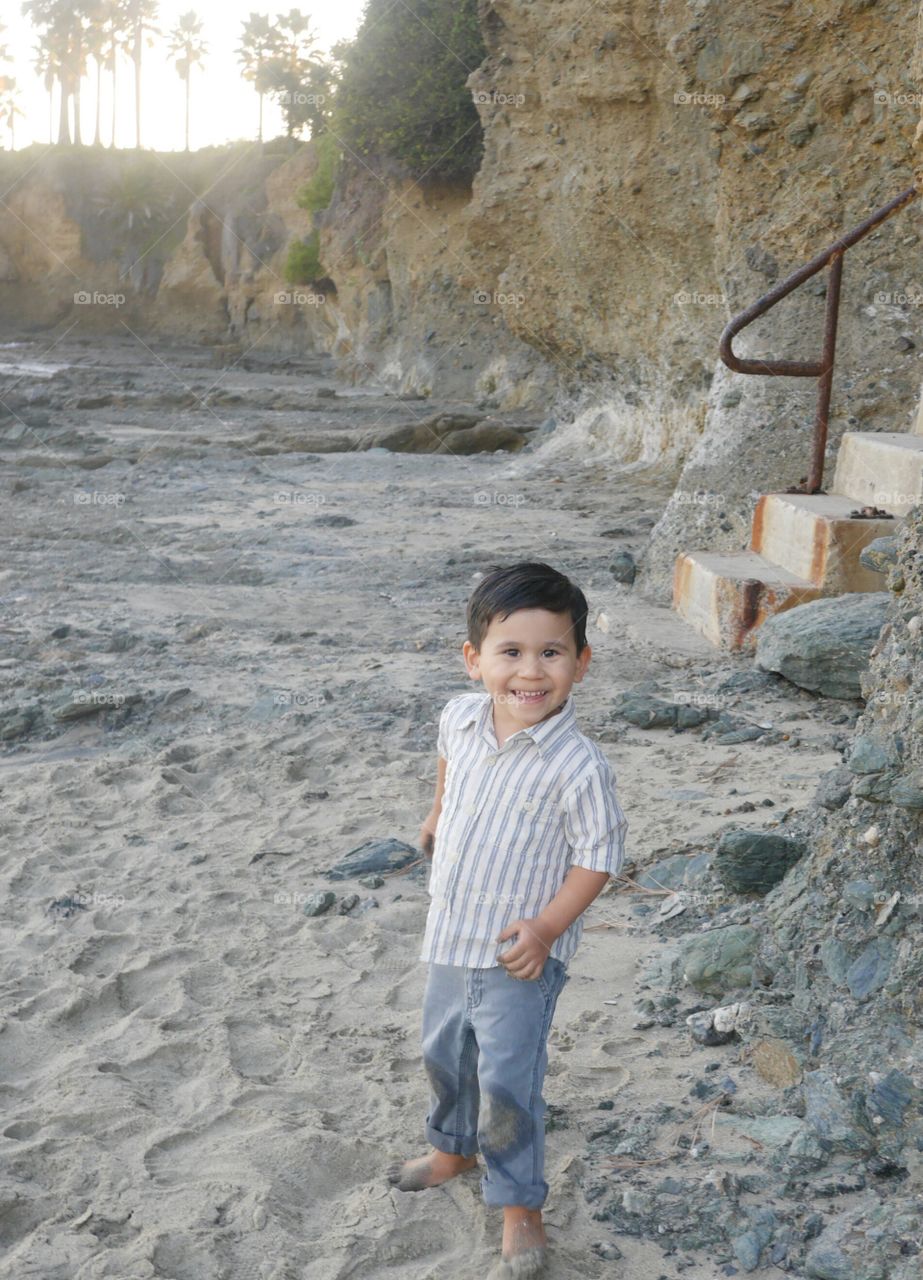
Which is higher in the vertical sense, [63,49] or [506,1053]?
[63,49]

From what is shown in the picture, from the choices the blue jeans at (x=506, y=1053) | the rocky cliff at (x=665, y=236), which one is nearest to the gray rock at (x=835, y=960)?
the blue jeans at (x=506, y=1053)

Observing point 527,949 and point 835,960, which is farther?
point 835,960

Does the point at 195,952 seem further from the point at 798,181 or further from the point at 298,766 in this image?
the point at 798,181

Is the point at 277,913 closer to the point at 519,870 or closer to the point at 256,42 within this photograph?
the point at 519,870

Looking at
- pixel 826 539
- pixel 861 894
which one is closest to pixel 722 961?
pixel 861 894

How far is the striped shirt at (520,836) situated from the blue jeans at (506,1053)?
5 centimetres

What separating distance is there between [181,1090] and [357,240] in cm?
2657

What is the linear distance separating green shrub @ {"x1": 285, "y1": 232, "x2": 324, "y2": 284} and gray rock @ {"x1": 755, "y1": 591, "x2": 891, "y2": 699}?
1163 inches

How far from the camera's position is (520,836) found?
2.23 meters

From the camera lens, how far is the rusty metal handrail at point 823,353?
20.5ft

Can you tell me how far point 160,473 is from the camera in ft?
45.2

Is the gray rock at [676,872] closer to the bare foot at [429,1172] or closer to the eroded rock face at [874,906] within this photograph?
the eroded rock face at [874,906]

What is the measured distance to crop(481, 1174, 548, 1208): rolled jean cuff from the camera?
7.25ft

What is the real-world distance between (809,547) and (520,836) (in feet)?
13.5
